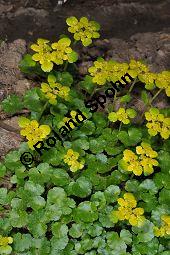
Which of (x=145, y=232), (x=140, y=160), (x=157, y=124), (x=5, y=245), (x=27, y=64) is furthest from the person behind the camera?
(x=27, y=64)

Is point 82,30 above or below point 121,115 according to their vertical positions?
above

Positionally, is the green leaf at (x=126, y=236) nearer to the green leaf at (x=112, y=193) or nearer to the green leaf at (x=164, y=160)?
the green leaf at (x=112, y=193)

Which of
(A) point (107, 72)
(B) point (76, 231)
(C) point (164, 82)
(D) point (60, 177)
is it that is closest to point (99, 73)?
(A) point (107, 72)

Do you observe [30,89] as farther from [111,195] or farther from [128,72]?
[111,195]

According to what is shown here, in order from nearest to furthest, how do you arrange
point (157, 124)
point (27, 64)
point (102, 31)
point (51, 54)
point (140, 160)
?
point (140, 160), point (157, 124), point (51, 54), point (27, 64), point (102, 31)

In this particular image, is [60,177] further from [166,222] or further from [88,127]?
[166,222]

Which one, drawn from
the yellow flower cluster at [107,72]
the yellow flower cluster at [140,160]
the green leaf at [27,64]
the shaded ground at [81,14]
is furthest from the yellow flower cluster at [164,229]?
the shaded ground at [81,14]

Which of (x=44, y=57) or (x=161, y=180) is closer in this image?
(x=161, y=180)

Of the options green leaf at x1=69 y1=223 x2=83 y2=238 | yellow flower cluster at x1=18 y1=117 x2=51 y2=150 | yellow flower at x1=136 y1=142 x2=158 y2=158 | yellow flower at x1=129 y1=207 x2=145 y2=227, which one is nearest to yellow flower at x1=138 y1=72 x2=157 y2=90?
yellow flower at x1=136 y1=142 x2=158 y2=158
